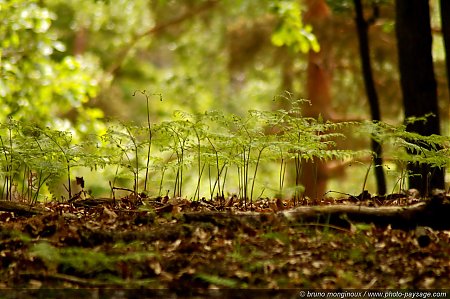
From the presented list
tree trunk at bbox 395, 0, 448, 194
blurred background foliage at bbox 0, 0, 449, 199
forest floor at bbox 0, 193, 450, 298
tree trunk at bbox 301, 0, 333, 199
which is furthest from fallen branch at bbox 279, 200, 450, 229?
tree trunk at bbox 301, 0, 333, 199

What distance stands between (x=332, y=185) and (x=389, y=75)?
5.82 metres

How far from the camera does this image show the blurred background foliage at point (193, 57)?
1073cm

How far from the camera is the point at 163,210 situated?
4.81 m

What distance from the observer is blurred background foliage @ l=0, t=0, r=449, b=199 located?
35.2ft

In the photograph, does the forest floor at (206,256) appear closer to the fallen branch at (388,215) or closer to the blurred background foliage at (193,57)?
the fallen branch at (388,215)

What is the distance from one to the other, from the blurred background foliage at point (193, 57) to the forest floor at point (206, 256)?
6.02 ft

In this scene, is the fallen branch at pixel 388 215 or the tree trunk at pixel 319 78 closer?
the fallen branch at pixel 388 215

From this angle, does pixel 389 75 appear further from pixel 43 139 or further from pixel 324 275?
pixel 324 275

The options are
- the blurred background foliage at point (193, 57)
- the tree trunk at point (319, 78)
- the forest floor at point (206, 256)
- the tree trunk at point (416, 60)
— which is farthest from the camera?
the tree trunk at point (319, 78)

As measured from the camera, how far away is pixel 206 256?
3791 millimetres

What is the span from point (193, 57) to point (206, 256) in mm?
19494

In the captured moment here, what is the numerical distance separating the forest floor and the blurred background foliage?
1.84 metres

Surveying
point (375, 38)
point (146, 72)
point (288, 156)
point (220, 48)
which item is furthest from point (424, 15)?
point (146, 72)

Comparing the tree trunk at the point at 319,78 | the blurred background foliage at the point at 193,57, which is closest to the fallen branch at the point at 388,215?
the blurred background foliage at the point at 193,57
